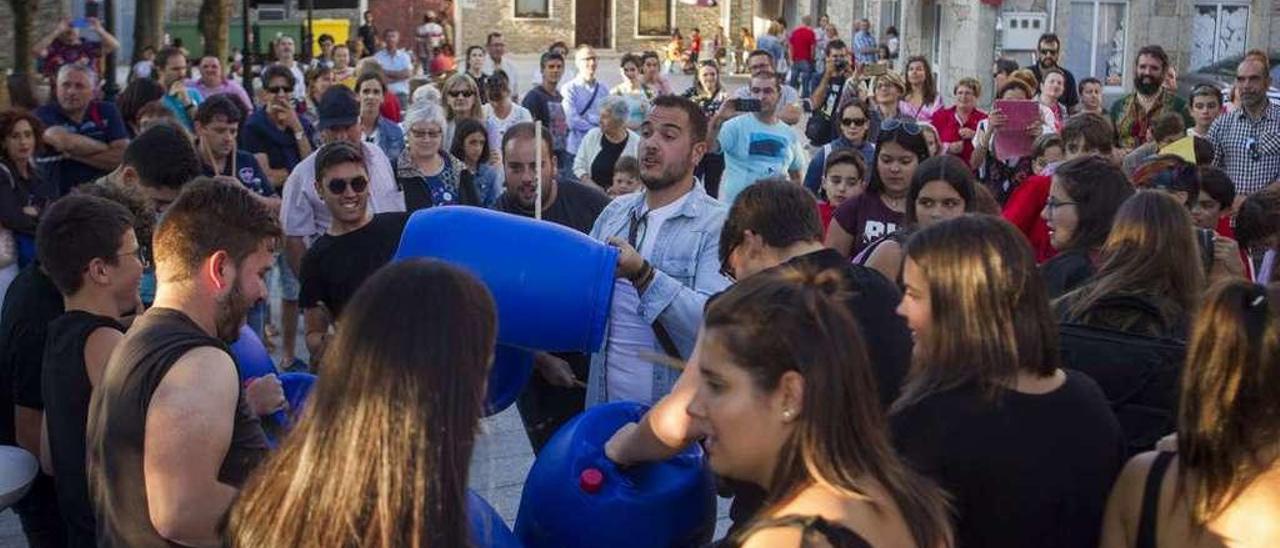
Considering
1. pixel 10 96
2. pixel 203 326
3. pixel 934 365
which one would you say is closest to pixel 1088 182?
pixel 934 365

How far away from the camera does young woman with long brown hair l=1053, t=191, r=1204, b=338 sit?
3.67 metres

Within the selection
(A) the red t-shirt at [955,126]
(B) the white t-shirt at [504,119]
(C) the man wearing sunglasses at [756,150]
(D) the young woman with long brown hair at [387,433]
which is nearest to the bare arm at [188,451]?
(D) the young woman with long brown hair at [387,433]

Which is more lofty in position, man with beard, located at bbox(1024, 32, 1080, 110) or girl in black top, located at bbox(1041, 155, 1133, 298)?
man with beard, located at bbox(1024, 32, 1080, 110)

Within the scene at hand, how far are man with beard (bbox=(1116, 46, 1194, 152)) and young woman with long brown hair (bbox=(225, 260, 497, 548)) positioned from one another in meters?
8.29

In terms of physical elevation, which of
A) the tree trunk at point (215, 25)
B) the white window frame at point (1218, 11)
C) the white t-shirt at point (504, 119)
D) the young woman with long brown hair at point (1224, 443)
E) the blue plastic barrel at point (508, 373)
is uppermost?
the white window frame at point (1218, 11)

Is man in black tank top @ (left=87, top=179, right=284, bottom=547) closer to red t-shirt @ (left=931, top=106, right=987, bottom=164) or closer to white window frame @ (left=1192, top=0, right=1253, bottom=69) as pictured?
red t-shirt @ (left=931, top=106, right=987, bottom=164)

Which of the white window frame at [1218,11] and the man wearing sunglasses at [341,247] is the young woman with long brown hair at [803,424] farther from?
the white window frame at [1218,11]

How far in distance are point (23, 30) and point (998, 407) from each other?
971 cm

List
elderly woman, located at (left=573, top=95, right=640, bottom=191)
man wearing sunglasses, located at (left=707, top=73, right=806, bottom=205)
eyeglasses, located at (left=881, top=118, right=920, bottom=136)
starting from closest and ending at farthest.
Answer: eyeglasses, located at (left=881, top=118, right=920, bottom=136) → man wearing sunglasses, located at (left=707, top=73, right=806, bottom=205) → elderly woman, located at (left=573, top=95, right=640, bottom=191)

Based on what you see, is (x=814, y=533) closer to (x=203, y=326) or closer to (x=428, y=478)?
(x=428, y=478)

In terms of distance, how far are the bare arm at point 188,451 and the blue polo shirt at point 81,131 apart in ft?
17.5

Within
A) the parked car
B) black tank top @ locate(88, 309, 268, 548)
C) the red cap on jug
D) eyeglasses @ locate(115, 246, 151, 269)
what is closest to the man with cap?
eyeglasses @ locate(115, 246, 151, 269)

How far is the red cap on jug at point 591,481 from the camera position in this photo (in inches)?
127

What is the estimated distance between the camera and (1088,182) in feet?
15.4
